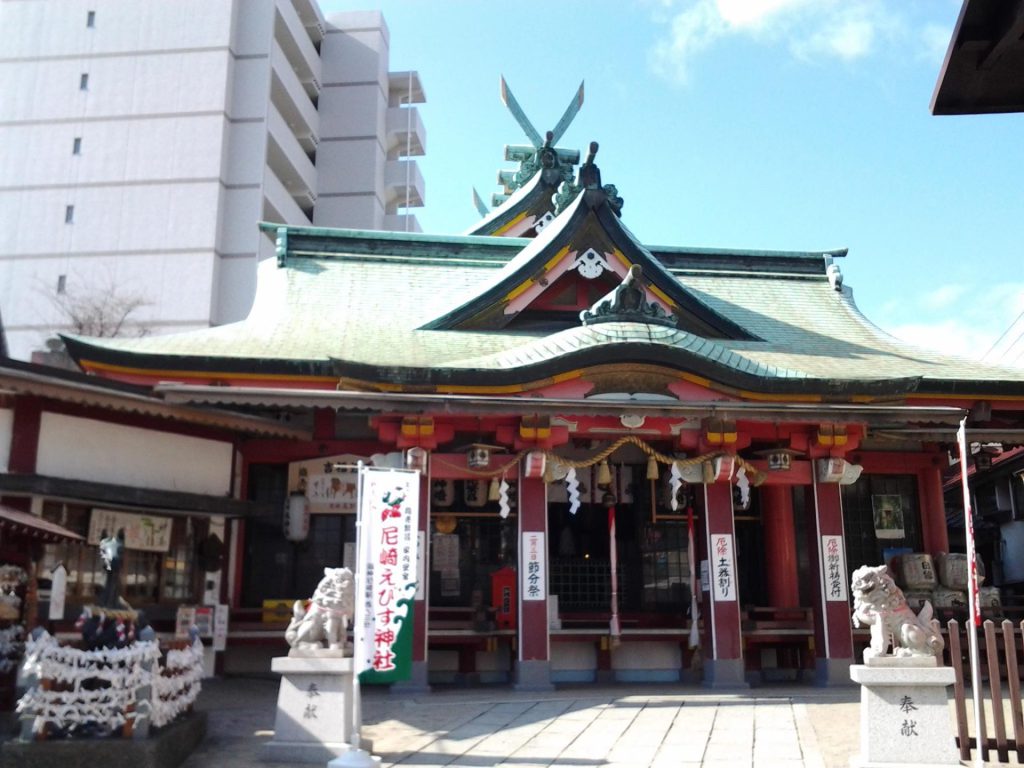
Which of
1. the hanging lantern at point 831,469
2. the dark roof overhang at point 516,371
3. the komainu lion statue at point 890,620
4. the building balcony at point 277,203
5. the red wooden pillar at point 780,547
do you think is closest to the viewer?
the komainu lion statue at point 890,620

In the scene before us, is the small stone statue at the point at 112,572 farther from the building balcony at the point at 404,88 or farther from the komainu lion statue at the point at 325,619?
the building balcony at the point at 404,88

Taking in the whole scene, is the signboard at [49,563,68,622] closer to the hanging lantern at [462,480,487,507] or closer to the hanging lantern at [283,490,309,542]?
the hanging lantern at [283,490,309,542]

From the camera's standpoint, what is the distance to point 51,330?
4228 cm

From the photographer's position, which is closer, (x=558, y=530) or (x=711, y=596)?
(x=711, y=596)

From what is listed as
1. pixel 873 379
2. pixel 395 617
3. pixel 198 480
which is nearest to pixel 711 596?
pixel 873 379

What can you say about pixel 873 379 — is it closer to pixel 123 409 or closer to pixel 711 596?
pixel 711 596

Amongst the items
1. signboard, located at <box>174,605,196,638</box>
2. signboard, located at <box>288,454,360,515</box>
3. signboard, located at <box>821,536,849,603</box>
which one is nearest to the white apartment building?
signboard, located at <box>288,454,360,515</box>

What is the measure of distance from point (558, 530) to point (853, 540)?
5917 mm

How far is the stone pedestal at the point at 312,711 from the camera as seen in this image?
9953mm

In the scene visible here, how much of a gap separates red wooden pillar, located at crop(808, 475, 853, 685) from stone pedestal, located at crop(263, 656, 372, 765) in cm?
887

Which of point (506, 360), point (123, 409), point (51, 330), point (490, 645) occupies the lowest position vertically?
point (490, 645)

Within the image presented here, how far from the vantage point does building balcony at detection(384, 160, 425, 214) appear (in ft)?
188

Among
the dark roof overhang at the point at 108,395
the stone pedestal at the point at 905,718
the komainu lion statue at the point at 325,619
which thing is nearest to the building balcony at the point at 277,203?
the dark roof overhang at the point at 108,395

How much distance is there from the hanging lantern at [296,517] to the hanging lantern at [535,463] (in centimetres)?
430
